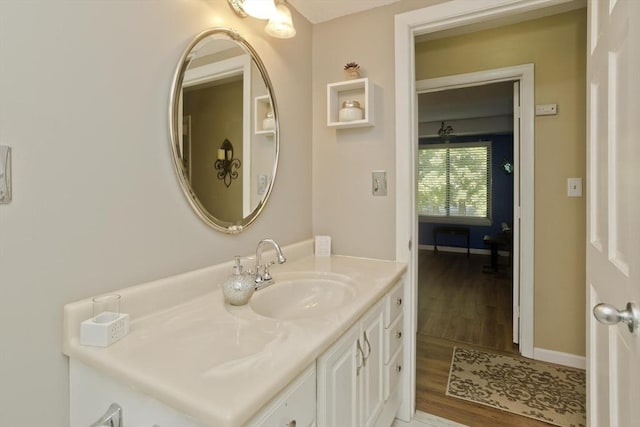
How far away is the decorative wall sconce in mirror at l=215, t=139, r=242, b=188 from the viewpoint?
134 centimetres

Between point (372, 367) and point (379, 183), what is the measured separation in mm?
946

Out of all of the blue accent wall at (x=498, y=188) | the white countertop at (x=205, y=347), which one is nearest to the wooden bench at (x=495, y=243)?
the blue accent wall at (x=498, y=188)

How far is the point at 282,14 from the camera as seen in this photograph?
142cm

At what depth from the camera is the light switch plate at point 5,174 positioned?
0.73 m

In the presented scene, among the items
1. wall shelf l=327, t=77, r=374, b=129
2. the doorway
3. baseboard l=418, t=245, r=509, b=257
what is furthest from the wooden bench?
wall shelf l=327, t=77, r=374, b=129

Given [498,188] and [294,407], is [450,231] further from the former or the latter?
[294,407]

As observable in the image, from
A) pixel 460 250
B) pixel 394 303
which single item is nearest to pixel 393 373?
pixel 394 303

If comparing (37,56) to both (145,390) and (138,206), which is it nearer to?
(138,206)

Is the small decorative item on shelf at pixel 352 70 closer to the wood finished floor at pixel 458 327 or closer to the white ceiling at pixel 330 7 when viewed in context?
the white ceiling at pixel 330 7

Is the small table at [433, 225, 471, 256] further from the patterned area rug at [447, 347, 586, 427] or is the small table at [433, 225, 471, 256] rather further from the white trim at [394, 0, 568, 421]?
the white trim at [394, 0, 568, 421]

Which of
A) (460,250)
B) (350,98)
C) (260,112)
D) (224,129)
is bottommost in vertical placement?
(460,250)
